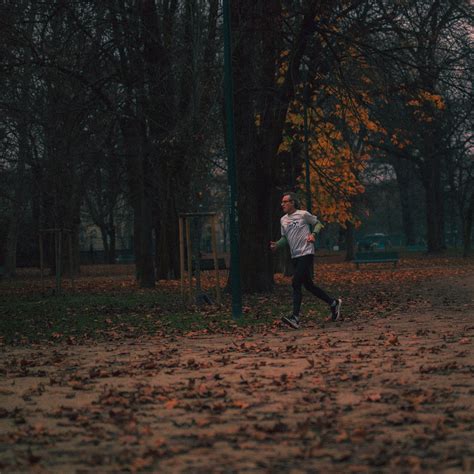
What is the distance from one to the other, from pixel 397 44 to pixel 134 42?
6805 millimetres

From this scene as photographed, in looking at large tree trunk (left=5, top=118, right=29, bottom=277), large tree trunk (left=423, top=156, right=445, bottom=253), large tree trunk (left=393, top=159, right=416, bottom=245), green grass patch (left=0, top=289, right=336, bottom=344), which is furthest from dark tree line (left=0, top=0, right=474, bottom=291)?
large tree trunk (left=393, top=159, right=416, bottom=245)

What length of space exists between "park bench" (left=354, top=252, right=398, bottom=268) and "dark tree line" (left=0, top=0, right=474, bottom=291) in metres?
11.8

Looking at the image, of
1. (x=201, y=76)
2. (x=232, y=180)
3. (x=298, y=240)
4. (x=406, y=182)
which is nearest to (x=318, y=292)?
(x=298, y=240)

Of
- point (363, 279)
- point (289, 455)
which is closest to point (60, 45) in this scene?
point (363, 279)

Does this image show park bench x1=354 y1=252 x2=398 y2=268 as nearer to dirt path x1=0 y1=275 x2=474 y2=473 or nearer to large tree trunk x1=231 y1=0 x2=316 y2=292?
large tree trunk x1=231 y1=0 x2=316 y2=292

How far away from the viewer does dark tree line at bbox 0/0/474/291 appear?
23828 mm

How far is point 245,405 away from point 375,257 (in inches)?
1413

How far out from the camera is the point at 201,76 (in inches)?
934

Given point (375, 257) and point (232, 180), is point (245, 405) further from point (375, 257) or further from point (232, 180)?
point (375, 257)

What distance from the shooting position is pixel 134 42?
1101 inches

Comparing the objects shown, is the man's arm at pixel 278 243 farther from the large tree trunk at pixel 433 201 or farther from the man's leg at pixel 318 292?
the large tree trunk at pixel 433 201

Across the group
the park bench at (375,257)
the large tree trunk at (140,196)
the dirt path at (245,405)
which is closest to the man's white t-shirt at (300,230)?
the dirt path at (245,405)

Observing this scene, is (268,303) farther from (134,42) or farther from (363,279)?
(363,279)

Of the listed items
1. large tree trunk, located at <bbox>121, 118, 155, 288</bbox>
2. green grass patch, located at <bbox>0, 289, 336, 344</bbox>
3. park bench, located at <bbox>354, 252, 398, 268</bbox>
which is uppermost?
large tree trunk, located at <bbox>121, 118, 155, 288</bbox>
